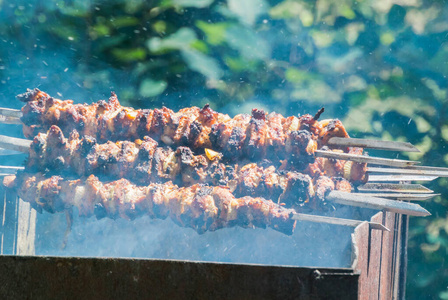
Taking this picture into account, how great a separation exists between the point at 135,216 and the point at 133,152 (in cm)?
40

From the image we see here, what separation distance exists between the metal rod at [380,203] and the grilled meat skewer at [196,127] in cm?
32

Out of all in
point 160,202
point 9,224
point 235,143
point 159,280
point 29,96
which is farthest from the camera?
point 9,224

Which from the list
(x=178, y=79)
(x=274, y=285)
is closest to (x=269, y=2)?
(x=178, y=79)

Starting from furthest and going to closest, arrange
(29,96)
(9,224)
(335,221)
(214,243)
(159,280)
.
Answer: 1. (9,224)
2. (29,96)
3. (214,243)
4. (335,221)
5. (159,280)

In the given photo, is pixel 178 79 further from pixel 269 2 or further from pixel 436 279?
pixel 436 279

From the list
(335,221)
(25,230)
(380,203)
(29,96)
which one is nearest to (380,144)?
(380,203)

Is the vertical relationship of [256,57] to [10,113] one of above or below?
above

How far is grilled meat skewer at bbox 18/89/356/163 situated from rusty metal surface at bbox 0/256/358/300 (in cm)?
137

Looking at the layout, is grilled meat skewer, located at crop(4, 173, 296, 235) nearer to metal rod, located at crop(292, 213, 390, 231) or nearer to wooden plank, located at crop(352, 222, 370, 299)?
metal rod, located at crop(292, 213, 390, 231)

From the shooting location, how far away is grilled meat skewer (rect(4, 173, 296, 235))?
8.31 ft

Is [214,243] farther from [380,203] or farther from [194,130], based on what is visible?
[380,203]

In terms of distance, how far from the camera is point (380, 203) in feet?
7.51

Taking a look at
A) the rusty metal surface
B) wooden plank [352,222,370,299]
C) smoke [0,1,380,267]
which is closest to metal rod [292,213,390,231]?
wooden plank [352,222,370,299]

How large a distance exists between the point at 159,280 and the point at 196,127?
4.78ft
